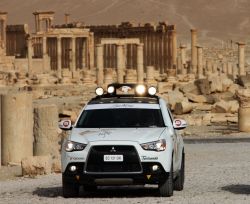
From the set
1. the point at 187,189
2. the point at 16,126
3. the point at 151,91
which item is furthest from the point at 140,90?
the point at 16,126

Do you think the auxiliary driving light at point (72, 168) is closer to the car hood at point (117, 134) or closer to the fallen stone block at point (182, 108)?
the car hood at point (117, 134)

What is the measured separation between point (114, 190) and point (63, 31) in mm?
94123

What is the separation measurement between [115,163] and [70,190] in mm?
783

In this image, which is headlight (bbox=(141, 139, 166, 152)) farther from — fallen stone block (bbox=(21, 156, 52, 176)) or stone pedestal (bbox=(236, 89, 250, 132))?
stone pedestal (bbox=(236, 89, 250, 132))

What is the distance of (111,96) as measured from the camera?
1881cm

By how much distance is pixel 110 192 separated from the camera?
17922mm

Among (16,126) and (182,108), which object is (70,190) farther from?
(182,108)

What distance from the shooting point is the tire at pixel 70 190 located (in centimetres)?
1691

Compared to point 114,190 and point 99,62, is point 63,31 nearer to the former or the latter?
point 99,62

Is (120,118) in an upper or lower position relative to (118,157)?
upper

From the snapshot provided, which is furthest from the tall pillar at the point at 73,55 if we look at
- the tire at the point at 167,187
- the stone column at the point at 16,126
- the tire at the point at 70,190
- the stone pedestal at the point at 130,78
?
the tire at the point at 167,187

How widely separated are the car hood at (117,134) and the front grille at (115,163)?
0.18 metres

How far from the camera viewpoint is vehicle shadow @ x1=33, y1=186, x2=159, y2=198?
1733 cm

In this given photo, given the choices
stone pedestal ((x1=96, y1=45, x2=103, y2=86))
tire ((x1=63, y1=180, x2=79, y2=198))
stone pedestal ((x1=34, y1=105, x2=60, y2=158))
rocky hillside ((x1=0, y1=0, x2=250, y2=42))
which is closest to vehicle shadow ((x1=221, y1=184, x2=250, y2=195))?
tire ((x1=63, y1=180, x2=79, y2=198))
